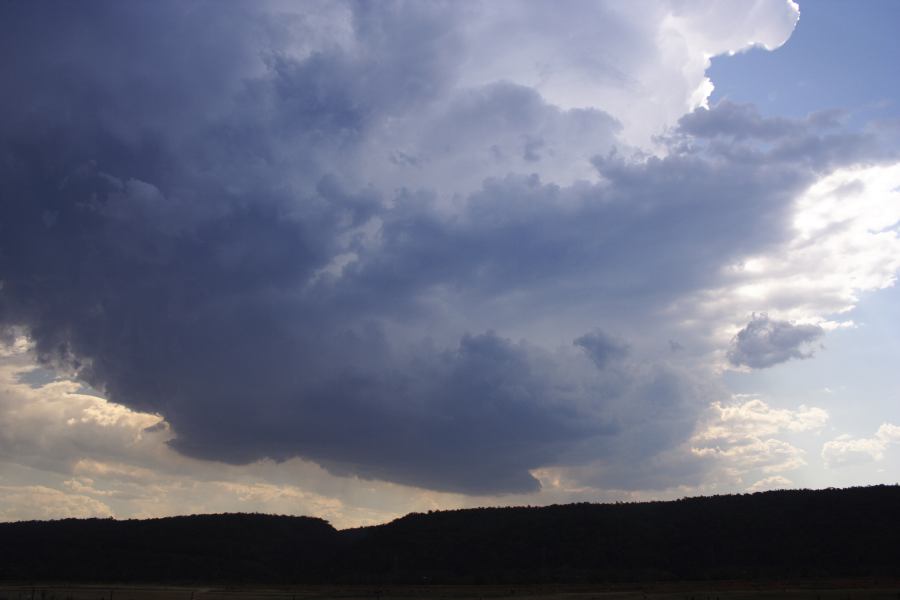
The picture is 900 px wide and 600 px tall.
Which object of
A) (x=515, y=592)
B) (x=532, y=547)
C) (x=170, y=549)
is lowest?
(x=515, y=592)

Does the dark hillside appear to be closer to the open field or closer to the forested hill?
the forested hill

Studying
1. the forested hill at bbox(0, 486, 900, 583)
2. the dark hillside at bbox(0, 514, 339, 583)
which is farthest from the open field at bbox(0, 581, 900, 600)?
the dark hillside at bbox(0, 514, 339, 583)

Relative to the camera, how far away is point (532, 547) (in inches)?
4240

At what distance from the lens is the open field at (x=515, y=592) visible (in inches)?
2547

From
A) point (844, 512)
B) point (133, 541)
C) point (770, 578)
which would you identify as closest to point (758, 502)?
point (844, 512)

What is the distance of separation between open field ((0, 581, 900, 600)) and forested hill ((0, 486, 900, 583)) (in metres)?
10.5

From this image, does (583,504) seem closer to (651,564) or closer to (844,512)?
(651,564)

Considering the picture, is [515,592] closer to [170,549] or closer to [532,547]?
[532,547]

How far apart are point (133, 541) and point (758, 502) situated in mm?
102956

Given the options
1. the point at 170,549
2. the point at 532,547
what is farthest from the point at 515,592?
the point at 170,549

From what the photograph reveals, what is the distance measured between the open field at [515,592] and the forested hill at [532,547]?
1049 cm

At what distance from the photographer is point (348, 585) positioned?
9500 cm

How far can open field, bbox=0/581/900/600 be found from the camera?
212ft

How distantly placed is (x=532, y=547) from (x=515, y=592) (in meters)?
33.1
